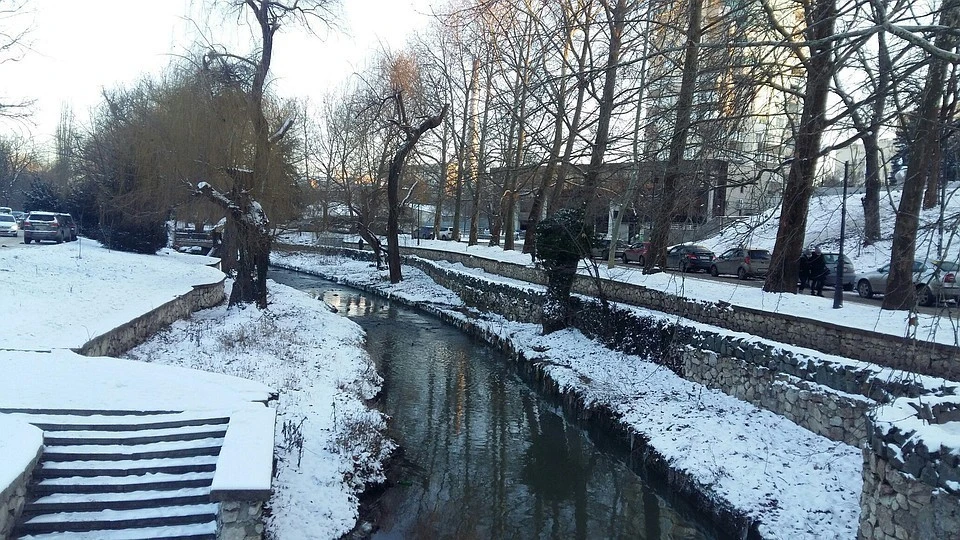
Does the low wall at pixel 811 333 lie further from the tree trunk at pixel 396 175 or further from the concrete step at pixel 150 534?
the tree trunk at pixel 396 175

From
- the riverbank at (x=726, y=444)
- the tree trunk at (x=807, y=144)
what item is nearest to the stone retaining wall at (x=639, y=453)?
the riverbank at (x=726, y=444)

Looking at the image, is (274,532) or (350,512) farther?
(350,512)

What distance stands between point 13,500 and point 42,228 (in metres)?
26.2

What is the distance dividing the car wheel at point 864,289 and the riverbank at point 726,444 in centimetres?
907

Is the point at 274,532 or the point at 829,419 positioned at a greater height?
A: the point at 829,419

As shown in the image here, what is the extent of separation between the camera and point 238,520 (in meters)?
5.23

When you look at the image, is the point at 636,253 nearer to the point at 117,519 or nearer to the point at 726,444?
the point at 726,444

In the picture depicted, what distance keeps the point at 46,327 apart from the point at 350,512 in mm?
6427

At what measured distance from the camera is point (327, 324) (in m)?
16.8

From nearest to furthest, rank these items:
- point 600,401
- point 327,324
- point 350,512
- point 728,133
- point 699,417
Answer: point 350,512 < point 728,133 < point 699,417 < point 600,401 < point 327,324

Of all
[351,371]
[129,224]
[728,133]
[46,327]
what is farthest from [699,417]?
[129,224]

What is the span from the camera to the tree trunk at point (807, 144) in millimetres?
7066

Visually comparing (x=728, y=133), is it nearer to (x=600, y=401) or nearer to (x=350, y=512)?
(x=600, y=401)

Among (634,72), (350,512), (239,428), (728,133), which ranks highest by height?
(634,72)
